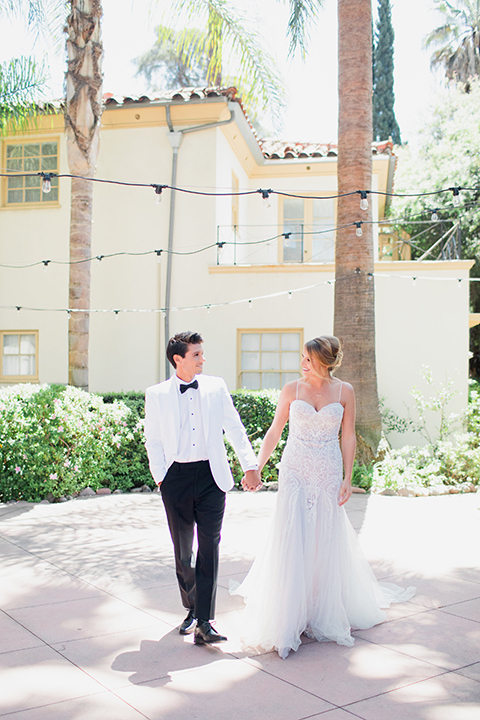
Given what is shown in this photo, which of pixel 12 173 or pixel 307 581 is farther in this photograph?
pixel 12 173

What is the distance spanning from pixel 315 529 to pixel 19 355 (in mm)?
10679

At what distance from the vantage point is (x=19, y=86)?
12.1 metres

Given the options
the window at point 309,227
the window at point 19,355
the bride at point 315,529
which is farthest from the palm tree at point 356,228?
the window at point 19,355

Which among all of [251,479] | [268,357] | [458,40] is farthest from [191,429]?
[458,40]

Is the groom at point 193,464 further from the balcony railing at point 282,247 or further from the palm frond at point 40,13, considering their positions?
the balcony railing at point 282,247

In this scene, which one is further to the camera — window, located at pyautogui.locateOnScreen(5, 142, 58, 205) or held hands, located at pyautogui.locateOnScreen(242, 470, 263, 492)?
window, located at pyautogui.locateOnScreen(5, 142, 58, 205)

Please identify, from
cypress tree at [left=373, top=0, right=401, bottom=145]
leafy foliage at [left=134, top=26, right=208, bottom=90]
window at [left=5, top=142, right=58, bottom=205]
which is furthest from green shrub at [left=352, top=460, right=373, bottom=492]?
cypress tree at [left=373, top=0, right=401, bottom=145]

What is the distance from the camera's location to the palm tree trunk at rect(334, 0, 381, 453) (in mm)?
9742

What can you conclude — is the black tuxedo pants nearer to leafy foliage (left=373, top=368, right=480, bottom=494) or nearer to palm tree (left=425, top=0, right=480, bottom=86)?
leafy foliage (left=373, top=368, right=480, bottom=494)

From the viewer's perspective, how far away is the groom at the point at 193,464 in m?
3.95

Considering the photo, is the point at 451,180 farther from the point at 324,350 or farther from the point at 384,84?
the point at 324,350

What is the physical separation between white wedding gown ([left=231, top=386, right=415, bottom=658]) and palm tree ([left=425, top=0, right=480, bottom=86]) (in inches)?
1046

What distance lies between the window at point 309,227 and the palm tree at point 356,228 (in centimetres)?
488

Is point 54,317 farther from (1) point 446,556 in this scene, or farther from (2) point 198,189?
(1) point 446,556
